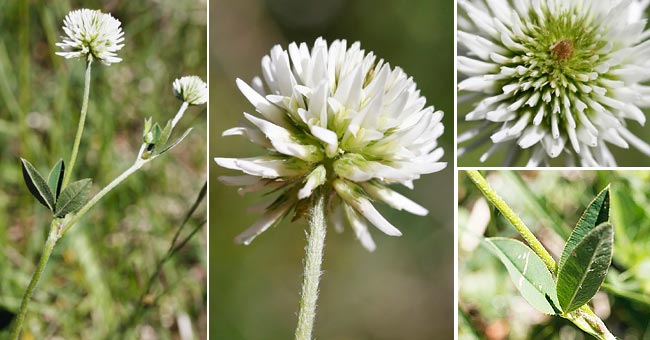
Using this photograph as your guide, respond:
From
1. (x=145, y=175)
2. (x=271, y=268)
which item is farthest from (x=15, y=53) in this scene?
(x=271, y=268)

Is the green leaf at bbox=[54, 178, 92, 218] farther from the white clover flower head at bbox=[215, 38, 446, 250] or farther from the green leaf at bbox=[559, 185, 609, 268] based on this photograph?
the green leaf at bbox=[559, 185, 609, 268]

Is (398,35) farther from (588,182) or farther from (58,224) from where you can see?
(58,224)

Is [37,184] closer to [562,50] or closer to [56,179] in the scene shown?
[56,179]

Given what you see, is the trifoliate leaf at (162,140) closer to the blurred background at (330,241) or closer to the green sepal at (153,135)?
the green sepal at (153,135)

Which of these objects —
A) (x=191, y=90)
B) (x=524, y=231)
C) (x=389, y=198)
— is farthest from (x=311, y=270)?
(x=191, y=90)

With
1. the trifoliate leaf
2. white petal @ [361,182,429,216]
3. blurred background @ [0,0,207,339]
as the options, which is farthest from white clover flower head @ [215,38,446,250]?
blurred background @ [0,0,207,339]
